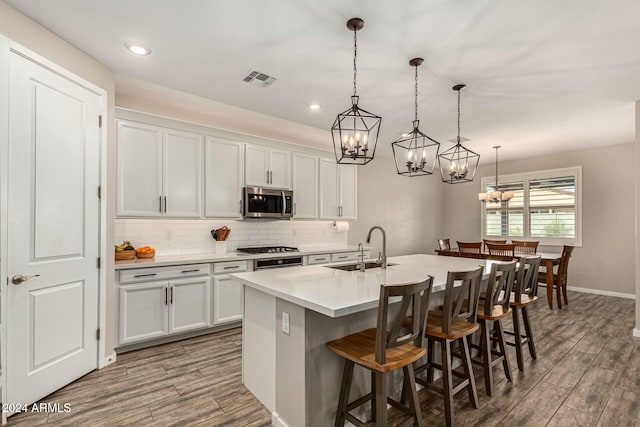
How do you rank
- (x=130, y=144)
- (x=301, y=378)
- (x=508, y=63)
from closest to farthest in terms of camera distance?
(x=301, y=378) < (x=508, y=63) < (x=130, y=144)

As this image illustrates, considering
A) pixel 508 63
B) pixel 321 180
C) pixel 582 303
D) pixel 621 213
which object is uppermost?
pixel 508 63

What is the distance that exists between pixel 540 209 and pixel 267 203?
19.0 ft

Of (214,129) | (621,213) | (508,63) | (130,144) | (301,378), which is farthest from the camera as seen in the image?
(621,213)

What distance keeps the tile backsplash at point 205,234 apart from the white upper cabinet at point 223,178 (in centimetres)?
34

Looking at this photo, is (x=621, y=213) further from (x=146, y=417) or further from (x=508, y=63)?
(x=146, y=417)

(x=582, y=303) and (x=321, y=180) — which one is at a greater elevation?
(x=321, y=180)

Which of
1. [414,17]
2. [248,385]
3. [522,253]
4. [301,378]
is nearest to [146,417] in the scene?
[248,385]

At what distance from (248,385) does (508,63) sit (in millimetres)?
3522

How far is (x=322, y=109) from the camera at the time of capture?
4062mm

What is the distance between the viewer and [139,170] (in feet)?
11.5

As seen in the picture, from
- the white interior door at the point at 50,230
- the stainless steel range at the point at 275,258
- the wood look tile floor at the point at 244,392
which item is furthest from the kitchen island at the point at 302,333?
the stainless steel range at the point at 275,258

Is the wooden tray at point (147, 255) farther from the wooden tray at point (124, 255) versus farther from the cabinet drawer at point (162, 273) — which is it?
the cabinet drawer at point (162, 273)

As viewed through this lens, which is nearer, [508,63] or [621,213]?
[508,63]

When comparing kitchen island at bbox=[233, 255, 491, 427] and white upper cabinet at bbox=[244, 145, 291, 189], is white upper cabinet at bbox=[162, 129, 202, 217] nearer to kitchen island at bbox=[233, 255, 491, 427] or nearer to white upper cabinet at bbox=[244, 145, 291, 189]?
white upper cabinet at bbox=[244, 145, 291, 189]
